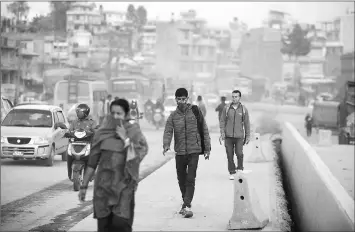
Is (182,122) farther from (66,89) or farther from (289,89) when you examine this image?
(289,89)

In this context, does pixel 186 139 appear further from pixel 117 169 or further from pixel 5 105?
pixel 5 105

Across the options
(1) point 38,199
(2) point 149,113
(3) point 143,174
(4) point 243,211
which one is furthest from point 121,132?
(2) point 149,113

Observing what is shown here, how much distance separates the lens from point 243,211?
393 inches

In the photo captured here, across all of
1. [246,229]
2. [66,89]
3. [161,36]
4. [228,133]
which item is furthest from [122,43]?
[246,229]

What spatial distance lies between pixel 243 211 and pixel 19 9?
3387 cm

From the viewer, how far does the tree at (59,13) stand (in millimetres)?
56987

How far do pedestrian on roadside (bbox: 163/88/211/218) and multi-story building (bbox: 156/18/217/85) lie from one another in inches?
3425

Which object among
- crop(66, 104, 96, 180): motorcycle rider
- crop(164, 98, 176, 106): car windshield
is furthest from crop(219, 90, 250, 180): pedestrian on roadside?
crop(164, 98, 176, 106): car windshield

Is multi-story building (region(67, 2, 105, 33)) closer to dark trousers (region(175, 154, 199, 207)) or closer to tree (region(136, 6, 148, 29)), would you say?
tree (region(136, 6, 148, 29))

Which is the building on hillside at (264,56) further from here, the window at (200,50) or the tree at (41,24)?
the tree at (41,24)

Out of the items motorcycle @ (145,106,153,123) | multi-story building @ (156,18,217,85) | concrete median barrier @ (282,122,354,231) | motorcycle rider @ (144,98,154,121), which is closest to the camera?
concrete median barrier @ (282,122,354,231)

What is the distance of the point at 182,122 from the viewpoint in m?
11.2

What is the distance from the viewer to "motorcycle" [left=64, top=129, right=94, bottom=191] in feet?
48.1

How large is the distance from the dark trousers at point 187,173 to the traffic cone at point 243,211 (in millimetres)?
979
